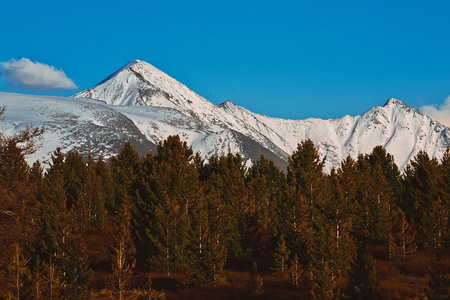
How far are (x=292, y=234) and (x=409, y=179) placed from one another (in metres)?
29.9

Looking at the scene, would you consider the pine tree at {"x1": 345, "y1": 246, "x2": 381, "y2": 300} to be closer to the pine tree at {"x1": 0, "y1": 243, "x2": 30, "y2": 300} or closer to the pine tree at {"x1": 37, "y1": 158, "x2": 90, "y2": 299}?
the pine tree at {"x1": 0, "y1": 243, "x2": 30, "y2": 300}

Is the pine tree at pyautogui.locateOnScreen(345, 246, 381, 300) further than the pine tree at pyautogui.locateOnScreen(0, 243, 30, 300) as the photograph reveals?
No

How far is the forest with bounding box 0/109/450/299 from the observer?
19.3 m

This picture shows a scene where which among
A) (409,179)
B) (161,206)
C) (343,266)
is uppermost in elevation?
(409,179)

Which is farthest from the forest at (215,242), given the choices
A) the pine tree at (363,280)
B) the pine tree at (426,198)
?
the pine tree at (426,198)

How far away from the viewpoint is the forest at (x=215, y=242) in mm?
19328

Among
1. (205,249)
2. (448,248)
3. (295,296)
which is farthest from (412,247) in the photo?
(205,249)

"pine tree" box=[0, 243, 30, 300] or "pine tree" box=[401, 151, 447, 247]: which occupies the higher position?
"pine tree" box=[401, 151, 447, 247]

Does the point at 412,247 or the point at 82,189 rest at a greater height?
the point at 82,189

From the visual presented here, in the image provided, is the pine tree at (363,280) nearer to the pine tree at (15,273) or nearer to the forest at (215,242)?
the forest at (215,242)

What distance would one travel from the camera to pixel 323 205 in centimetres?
2806

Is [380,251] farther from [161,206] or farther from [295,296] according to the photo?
[161,206]

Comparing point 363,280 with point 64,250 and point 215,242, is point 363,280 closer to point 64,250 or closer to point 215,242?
point 215,242

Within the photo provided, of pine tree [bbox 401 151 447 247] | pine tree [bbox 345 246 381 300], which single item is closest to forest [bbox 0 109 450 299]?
pine tree [bbox 345 246 381 300]
